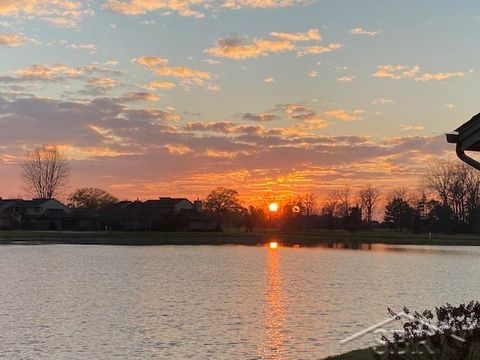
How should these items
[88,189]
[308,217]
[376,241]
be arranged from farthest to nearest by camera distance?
1. [88,189]
2. [308,217]
3. [376,241]

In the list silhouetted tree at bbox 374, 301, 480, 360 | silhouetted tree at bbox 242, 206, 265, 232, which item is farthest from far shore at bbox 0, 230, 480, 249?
silhouetted tree at bbox 374, 301, 480, 360

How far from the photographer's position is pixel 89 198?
15812 centimetres

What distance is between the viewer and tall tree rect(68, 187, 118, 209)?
157 m

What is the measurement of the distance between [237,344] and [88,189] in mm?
152172

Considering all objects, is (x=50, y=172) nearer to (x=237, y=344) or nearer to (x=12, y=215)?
(x=12, y=215)

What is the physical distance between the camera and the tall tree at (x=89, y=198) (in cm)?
15675

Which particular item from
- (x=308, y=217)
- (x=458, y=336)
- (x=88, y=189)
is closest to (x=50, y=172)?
(x=88, y=189)

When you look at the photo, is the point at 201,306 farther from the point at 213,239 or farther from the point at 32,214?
the point at 32,214

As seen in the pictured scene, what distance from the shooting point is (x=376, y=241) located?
330 ft

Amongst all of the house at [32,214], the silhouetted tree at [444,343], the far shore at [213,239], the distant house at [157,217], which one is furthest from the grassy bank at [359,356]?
the house at [32,214]

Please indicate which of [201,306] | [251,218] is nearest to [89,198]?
[251,218]

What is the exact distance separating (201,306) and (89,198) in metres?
142

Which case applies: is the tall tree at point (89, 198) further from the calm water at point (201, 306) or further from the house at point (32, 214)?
the calm water at point (201, 306)

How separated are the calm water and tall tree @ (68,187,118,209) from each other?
117m
